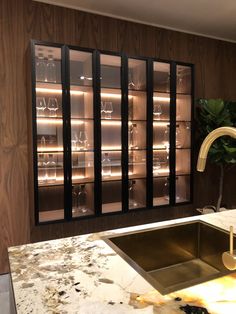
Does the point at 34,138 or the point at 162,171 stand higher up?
the point at 34,138

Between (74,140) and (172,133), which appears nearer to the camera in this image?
(74,140)

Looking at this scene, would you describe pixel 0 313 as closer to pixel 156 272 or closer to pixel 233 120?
pixel 156 272

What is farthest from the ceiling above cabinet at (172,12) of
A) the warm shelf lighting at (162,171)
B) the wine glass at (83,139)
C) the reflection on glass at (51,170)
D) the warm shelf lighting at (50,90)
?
the warm shelf lighting at (162,171)

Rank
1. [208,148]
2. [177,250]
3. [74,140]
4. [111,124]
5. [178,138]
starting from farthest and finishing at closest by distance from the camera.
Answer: [178,138] → [111,124] → [74,140] → [177,250] → [208,148]

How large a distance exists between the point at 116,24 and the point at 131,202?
209 cm

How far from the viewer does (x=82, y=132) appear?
114 inches

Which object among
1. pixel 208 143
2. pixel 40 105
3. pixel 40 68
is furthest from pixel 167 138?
pixel 208 143

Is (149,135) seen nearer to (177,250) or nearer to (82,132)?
(82,132)

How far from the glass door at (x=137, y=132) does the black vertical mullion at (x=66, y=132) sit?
28.9 inches

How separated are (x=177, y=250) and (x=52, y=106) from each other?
1864 millimetres

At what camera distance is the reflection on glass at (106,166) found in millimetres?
2969

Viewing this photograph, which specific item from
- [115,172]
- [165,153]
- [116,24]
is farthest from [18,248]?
[116,24]

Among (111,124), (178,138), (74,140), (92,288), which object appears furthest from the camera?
(178,138)

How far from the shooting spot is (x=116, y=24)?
3.19 m
